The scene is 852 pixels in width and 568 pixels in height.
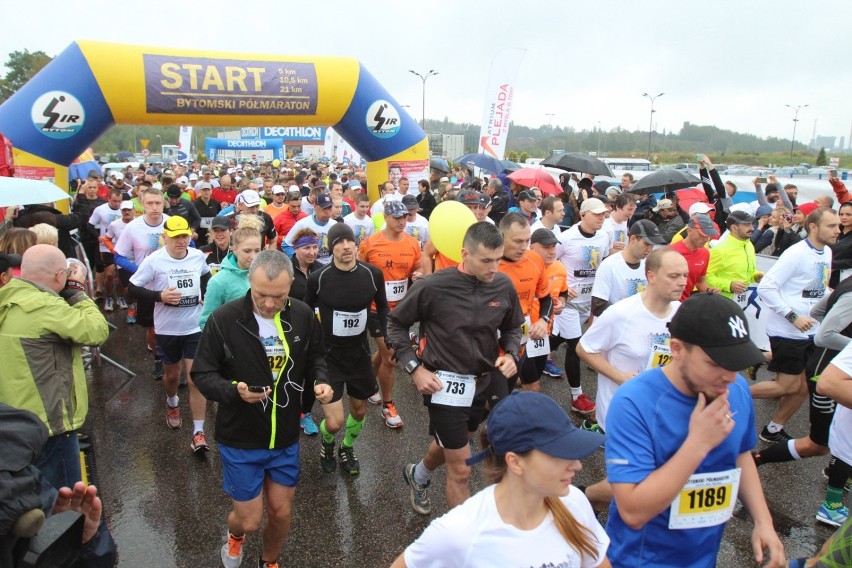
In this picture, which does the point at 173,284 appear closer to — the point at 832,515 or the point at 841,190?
A: the point at 832,515

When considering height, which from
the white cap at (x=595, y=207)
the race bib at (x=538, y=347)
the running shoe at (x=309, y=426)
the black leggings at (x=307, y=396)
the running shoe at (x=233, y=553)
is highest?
the white cap at (x=595, y=207)

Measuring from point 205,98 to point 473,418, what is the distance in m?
9.06

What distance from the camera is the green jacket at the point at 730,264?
5855 millimetres

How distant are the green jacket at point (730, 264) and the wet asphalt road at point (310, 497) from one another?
1.35 meters

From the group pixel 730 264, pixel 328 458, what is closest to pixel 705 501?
pixel 328 458

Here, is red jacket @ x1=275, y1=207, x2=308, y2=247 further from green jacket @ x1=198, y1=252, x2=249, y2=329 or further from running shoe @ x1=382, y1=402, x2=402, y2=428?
green jacket @ x1=198, y1=252, x2=249, y2=329

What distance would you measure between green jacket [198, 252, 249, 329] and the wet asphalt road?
1.29 metres

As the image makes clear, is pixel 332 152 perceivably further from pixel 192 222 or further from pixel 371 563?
pixel 371 563

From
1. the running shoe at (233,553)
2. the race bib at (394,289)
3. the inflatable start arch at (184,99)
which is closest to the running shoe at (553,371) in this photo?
the race bib at (394,289)

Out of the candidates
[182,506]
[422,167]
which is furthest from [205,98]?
[182,506]

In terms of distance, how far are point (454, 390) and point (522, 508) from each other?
5.95 ft

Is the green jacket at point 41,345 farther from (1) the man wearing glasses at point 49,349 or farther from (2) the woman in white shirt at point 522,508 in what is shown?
(2) the woman in white shirt at point 522,508

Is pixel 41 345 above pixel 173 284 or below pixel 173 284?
above

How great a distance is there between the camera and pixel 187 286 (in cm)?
526
